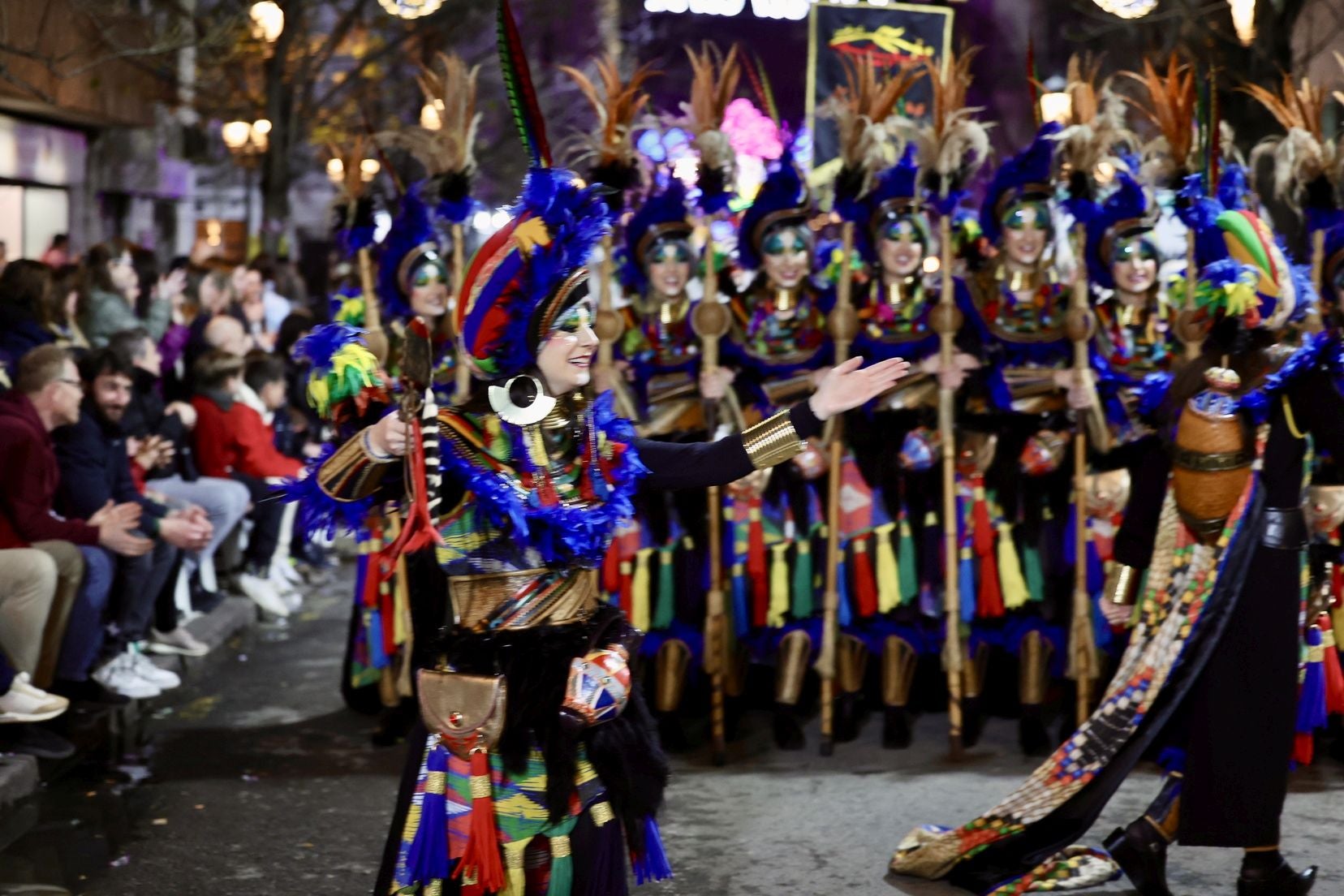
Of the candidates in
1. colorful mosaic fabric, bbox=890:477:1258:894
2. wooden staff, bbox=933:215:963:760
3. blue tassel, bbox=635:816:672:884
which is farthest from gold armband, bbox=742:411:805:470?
wooden staff, bbox=933:215:963:760

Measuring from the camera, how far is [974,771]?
23.5 ft

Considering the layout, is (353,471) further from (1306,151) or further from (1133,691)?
(1306,151)

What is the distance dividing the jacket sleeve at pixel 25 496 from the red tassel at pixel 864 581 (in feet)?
11.2

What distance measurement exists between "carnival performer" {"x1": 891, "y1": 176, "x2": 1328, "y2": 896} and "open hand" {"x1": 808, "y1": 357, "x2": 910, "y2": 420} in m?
1.53

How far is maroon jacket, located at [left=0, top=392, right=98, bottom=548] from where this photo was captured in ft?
24.2

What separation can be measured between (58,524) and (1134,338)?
4634 mm

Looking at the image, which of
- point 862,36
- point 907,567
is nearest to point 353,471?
point 907,567

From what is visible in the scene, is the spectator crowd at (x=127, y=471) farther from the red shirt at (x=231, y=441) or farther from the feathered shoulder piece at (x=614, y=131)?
the feathered shoulder piece at (x=614, y=131)

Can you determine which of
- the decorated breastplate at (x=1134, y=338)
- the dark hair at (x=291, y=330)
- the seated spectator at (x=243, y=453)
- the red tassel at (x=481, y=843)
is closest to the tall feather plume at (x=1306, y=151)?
the decorated breastplate at (x=1134, y=338)

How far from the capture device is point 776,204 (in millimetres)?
7598

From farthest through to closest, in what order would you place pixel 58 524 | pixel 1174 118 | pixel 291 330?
pixel 291 330
pixel 58 524
pixel 1174 118

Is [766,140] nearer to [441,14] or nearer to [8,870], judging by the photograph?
[8,870]

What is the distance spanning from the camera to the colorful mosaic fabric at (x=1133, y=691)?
5.41 m

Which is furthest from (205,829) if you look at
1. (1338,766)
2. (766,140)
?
(1338,766)
